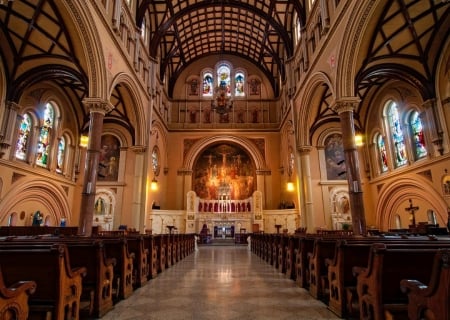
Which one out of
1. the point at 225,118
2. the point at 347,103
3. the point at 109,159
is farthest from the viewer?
the point at 225,118

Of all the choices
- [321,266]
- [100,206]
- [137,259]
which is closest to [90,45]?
[137,259]

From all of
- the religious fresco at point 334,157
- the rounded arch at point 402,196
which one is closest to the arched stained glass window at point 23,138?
the religious fresco at point 334,157

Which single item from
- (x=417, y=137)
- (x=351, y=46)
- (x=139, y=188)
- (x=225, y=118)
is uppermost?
(x=225, y=118)

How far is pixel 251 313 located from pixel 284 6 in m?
19.6

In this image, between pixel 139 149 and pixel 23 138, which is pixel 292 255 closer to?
pixel 139 149

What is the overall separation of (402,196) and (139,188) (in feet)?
47.4

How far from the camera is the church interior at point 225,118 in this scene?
10273mm

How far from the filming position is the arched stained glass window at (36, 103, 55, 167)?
14180 millimetres

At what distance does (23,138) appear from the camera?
13.1m

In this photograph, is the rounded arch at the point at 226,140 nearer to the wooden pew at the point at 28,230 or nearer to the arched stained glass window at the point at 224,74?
the arched stained glass window at the point at 224,74

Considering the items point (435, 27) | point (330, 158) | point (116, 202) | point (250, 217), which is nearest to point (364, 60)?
point (435, 27)

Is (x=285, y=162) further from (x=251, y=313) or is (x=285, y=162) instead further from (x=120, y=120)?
(x=251, y=313)

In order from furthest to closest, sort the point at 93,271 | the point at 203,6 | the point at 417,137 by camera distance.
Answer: the point at 203,6, the point at 417,137, the point at 93,271

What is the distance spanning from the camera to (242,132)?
23.7m
